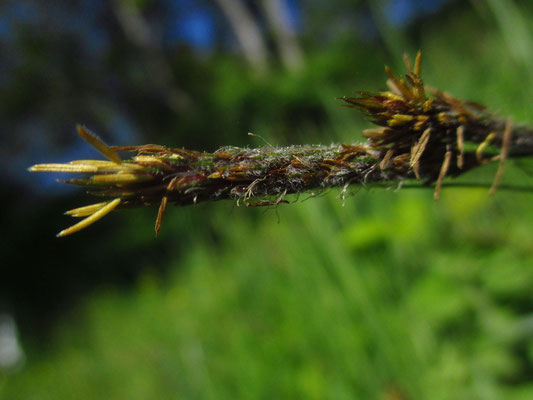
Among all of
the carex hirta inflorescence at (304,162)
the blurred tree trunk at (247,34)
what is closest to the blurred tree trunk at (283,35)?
the blurred tree trunk at (247,34)

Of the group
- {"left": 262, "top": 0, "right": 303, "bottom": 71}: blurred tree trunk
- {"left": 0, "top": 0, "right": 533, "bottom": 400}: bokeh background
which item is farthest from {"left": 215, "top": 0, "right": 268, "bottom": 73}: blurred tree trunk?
{"left": 0, "top": 0, "right": 533, "bottom": 400}: bokeh background

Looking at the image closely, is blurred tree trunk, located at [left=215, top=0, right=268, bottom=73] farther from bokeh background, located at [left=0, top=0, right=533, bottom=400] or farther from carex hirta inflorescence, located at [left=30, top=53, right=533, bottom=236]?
carex hirta inflorescence, located at [left=30, top=53, right=533, bottom=236]

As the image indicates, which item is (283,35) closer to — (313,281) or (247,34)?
(247,34)

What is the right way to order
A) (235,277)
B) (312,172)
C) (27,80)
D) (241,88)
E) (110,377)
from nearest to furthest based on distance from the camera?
(312,172) → (235,277) → (110,377) → (241,88) → (27,80)

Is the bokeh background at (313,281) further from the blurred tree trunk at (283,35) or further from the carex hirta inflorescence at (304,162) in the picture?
the blurred tree trunk at (283,35)

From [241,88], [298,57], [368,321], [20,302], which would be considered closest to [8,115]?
[20,302]

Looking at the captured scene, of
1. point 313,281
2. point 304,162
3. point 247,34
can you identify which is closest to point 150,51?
point 247,34

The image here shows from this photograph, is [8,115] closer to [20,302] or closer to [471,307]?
[20,302]
